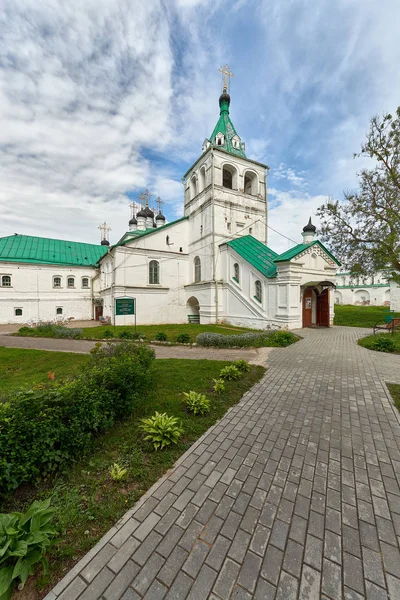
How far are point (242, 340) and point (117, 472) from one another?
8.46 m

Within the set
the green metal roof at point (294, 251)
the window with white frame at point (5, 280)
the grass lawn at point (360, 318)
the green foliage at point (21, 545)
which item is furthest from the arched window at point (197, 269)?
the green foliage at point (21, 545)

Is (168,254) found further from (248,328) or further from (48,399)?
(48,399)

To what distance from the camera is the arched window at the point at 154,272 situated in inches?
896

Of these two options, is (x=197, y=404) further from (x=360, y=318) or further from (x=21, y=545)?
(x=360, y=318)

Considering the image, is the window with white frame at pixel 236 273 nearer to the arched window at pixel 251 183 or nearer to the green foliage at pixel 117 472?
the arched window at pixel 251 183

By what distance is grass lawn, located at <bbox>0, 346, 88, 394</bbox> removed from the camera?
6938 mm

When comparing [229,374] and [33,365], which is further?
[33,365]

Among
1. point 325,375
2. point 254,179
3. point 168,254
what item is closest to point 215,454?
point 325,375

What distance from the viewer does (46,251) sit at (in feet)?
90.9

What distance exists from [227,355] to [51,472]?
23.1 ft

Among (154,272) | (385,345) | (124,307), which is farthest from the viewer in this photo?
(154,272)

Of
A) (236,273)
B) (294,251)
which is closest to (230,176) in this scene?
(236,273)

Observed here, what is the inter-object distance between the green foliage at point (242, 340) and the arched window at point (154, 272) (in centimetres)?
1315

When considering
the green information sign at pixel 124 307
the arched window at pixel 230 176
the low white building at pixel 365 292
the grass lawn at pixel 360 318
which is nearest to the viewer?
the green information sign at pixel 124 307
